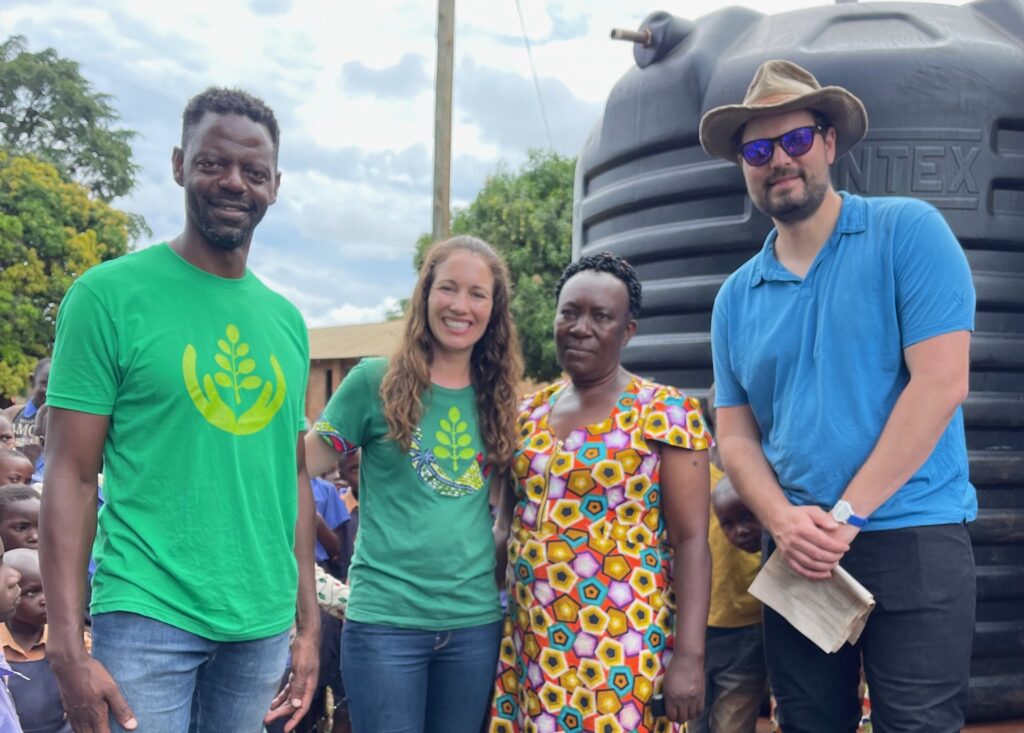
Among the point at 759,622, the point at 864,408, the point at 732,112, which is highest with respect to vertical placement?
the point at 732,112

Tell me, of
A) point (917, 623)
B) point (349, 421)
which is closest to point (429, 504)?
point (349, 421)

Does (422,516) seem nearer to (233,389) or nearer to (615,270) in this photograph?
(233,389)

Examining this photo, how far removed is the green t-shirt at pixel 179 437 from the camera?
1.98 m

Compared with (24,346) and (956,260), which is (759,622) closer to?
(956,260)

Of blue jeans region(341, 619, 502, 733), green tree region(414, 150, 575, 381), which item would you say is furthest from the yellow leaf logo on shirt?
green tree region(414, 150, 575, 381)

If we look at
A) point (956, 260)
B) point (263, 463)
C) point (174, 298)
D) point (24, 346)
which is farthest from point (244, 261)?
point (24, 346)

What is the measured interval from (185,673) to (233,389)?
23.6 inches

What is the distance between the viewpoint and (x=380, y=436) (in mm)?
2680

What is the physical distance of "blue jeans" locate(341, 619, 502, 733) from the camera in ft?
8.34

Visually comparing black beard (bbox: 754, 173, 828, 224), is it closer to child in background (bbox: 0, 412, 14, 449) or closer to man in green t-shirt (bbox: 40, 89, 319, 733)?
man in green t-shirt (bbox: 40, 89, 319, 733)

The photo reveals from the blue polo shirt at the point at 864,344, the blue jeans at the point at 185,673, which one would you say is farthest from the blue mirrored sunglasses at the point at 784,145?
the blue jeans at the point at 185,673

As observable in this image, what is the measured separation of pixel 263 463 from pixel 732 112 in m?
1.52

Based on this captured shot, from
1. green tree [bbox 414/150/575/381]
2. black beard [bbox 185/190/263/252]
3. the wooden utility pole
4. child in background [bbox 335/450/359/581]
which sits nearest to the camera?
black beard [bbox 185/190/263/252]

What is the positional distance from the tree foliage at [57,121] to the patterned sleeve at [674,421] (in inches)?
1014
